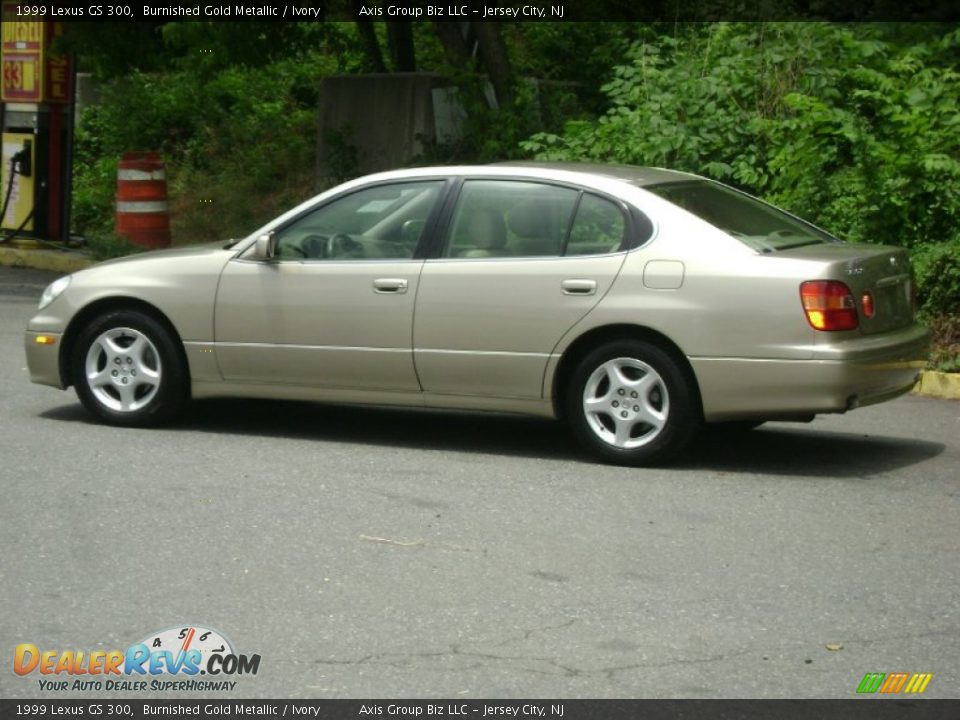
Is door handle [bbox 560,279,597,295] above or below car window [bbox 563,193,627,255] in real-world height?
below

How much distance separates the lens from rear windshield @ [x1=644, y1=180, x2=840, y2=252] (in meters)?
8.06

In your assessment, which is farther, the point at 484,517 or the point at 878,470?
the point at 878,470

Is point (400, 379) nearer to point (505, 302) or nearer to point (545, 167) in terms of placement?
point (505, 302)

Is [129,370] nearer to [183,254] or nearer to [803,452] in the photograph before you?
[183,254]

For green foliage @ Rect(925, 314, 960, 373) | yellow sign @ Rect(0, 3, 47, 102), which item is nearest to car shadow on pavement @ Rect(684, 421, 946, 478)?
green foliage @ Rect(925, 314, 960, 373)

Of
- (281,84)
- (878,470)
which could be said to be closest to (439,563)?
(878,470)

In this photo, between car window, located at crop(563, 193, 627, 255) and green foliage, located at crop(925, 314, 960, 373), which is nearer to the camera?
car window, located at crop(563, 193, 627, 255)

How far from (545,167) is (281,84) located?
15236 millimetres

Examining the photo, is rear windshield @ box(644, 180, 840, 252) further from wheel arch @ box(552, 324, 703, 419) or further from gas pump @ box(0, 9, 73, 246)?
gas pump @ box(0, 9, 73, 246)

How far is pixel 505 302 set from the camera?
814 centimetres

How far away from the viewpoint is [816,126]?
485 inches

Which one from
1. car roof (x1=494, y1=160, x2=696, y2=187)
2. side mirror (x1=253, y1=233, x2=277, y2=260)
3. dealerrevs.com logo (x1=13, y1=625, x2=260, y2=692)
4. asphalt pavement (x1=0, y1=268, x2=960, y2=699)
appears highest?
car roof (x1=494, y1=160, x2=696, y2=187)

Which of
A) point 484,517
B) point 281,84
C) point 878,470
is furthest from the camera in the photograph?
point 281,84

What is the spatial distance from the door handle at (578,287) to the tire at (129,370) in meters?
2.24
